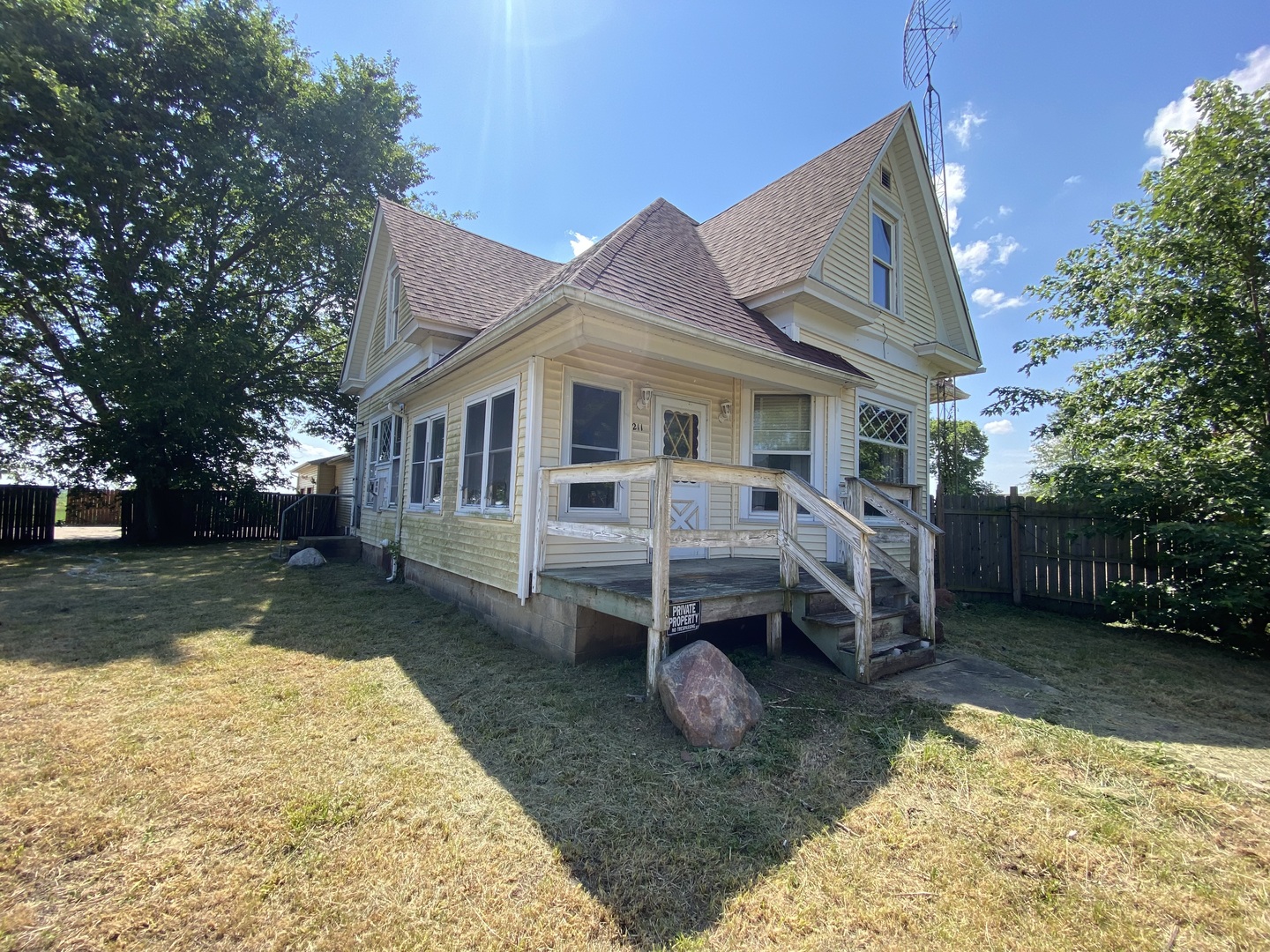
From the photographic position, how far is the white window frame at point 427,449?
→ 26.4 feet

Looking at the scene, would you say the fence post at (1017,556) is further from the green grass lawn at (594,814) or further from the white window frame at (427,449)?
the white window frame at (427,449)

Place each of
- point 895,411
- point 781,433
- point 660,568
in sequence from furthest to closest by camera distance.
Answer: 1. point 895,411
2. point 781,433
3. point 660,568

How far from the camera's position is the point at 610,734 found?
3.62m

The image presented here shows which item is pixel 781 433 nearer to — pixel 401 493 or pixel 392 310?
pixel 401 493

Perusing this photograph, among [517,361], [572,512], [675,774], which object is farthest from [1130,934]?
[517,361]

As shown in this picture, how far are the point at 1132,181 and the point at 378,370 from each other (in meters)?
14.5

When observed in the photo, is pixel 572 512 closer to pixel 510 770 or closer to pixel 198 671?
pixel 510 770

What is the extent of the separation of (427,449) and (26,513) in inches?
554

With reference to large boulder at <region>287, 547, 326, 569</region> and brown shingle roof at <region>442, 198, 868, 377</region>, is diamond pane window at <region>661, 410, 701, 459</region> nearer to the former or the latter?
brown shingle roof at <region>442, 198, 868, 377</region>

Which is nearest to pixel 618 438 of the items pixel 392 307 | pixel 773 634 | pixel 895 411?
pixel 773 634

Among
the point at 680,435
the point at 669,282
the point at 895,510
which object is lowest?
the point at 895,510

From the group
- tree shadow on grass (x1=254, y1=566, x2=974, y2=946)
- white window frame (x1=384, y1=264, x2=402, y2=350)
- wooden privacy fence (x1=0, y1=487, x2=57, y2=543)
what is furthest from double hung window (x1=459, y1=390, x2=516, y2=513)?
wooden privacy fence (x1=0, y1=487, x2=57, y2=543)

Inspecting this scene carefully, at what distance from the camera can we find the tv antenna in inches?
400

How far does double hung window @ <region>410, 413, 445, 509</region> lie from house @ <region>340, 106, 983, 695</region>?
0.05 meters
